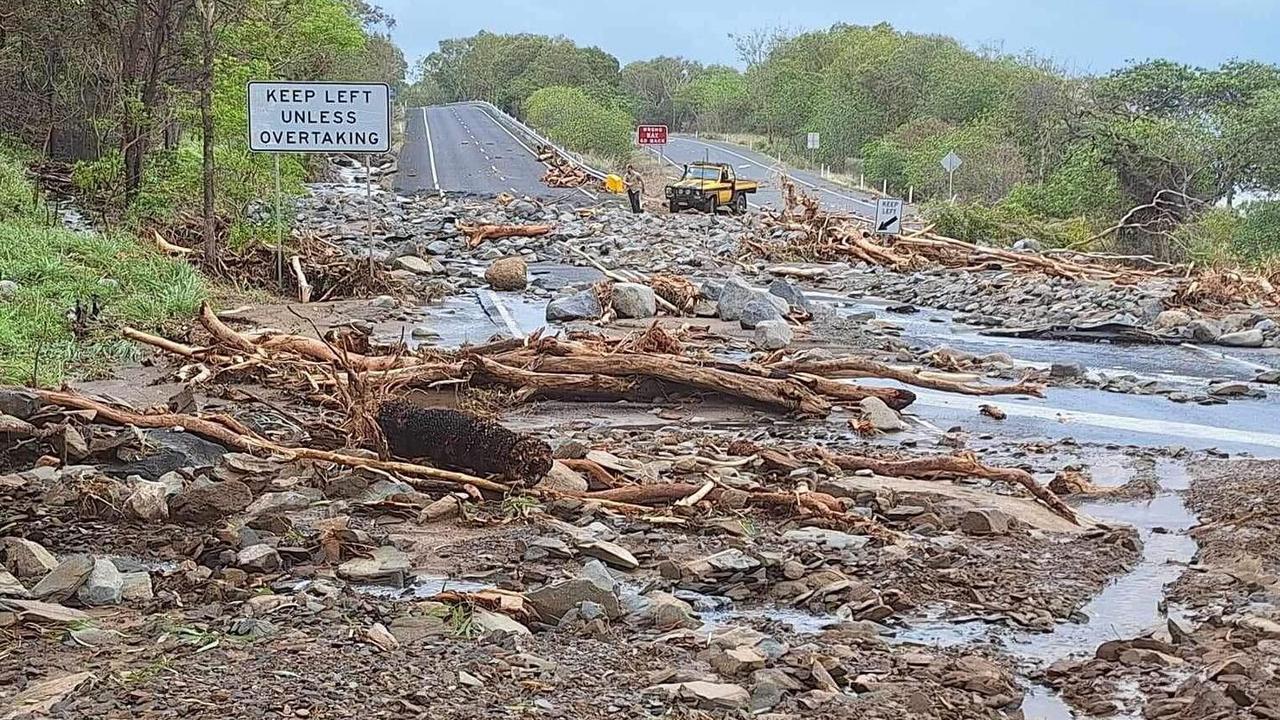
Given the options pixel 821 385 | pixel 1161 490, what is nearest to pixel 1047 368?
pixel 821 385

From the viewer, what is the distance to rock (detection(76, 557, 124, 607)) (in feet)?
17.3

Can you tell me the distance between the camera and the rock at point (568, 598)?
17.4 ft

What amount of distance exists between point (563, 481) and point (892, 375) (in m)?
5.03

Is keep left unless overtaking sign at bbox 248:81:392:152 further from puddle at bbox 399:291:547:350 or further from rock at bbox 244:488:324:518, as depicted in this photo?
rock at bbox 244:488:324:518

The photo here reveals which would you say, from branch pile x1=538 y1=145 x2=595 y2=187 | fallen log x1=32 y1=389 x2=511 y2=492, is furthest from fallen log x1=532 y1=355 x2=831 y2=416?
branch pile x1=538 y1=145 x2=595 y2=187

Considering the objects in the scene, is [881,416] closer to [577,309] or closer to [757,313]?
[757,313]

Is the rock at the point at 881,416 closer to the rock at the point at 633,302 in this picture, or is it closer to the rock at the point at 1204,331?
the rock at the point at 633,302

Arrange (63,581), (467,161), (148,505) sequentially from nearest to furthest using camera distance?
(63,581) < (148,505) < (467,161)

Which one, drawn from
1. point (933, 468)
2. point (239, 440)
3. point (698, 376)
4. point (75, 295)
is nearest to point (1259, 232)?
point (698, 376)

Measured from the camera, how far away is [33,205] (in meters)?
20.2

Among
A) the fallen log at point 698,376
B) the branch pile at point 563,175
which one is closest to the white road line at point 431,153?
the branch pile at point 563,175

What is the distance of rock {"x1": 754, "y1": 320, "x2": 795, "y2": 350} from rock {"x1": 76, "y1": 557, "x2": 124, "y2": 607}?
9.79 meters

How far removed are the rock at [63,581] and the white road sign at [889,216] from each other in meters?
21.1

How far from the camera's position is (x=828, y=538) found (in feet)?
22.1
